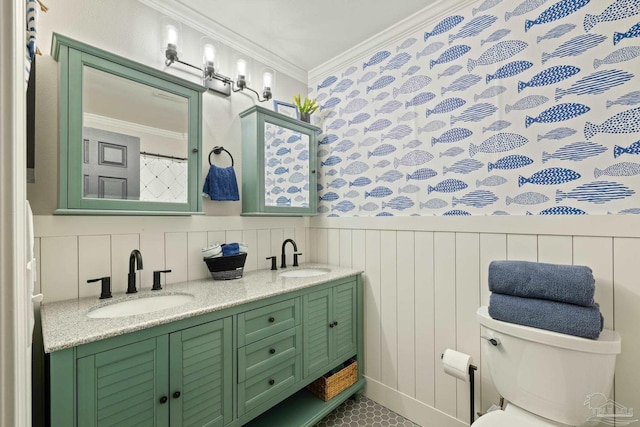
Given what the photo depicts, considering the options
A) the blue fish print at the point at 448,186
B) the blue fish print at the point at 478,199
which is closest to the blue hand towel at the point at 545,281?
the blue fish print at the point at 478,199

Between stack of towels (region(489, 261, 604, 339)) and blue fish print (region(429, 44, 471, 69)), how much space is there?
1.18 metres

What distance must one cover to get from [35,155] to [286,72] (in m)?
1.70

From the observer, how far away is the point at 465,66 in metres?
1.62

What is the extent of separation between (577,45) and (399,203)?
1113mm

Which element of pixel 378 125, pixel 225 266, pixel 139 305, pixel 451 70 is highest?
pixel 451 70

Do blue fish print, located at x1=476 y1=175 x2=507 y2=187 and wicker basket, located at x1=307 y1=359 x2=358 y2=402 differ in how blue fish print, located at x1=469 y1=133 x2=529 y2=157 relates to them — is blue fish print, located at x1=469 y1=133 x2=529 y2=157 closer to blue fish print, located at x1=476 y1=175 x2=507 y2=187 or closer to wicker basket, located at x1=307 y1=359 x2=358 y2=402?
blue fish print, located at x1=476 y1=175 x2=507 y2=187

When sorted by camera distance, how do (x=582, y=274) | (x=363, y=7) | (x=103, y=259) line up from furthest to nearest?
(x=363, y=7), (x=103, y=259), (x=582, y=274)

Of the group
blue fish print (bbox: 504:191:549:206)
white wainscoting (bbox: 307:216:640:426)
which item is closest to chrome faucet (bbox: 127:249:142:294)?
white wainscoting (bbox: 307:216:640:426)

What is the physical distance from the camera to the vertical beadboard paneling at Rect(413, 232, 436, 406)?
1722mm

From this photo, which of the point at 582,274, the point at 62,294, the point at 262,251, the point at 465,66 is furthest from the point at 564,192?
the point at 62,294

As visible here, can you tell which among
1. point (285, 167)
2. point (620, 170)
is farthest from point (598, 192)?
point (285, 167)

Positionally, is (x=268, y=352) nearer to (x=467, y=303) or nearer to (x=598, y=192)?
(x=467, y=303)

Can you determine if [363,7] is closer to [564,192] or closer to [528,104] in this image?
[528,104]

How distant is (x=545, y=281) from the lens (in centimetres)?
117
